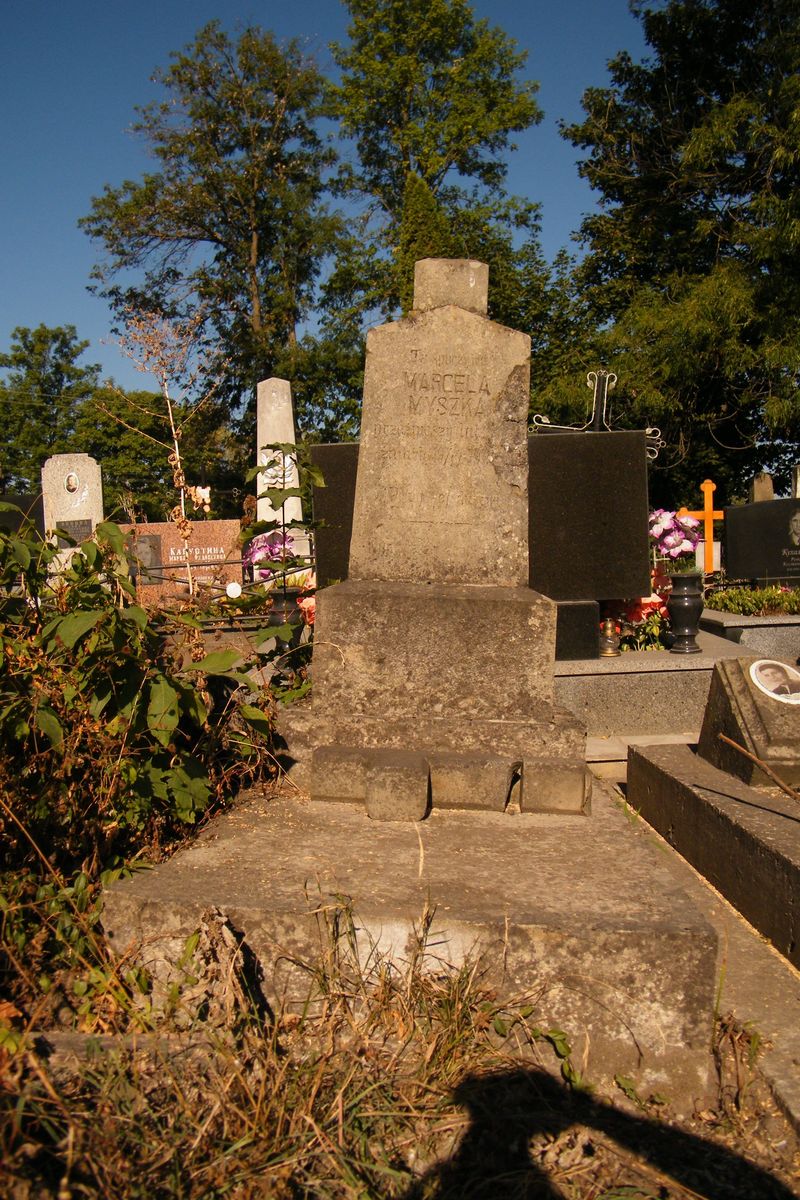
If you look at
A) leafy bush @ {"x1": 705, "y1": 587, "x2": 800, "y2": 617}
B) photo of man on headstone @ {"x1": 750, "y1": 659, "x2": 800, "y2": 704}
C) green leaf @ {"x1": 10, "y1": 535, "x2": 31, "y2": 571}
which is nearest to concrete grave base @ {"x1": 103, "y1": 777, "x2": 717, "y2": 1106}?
green leaf @ {"x1": 10, "y1": 535, "x2": 31, "y2": 571}

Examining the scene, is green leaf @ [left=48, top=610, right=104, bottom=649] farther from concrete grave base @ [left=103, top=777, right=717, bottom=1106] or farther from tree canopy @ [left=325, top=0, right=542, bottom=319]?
tree canopy @ [left=325, top=0, right=542, bottom=319]

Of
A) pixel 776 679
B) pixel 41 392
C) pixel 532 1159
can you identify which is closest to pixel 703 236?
pixel 776 679

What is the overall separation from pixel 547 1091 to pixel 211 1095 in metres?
0.78

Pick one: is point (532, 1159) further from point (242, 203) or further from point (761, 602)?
point (242, 203)

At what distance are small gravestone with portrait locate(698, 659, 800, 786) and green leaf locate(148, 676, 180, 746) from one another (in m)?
2.11

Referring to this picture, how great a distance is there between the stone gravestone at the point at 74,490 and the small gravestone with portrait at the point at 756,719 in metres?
13.9

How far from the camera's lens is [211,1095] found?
1728 mm

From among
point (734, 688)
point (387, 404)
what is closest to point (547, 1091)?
point (734, 688)

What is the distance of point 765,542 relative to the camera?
11.3 metres

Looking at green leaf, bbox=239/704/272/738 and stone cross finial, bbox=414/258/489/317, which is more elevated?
stone cross finial, bbox=414/258/489/317

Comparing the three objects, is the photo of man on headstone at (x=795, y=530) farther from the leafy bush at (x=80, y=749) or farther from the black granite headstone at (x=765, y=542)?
the leafy bush at (x=80, y=749)

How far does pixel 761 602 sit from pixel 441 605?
258 inches

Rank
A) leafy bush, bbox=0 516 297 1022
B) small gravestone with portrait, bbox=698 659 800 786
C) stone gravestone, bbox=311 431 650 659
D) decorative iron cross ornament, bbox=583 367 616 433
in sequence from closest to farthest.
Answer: leafy bush, bbox=0 516 297 1022 → small gravestone with portrait, bbox=698 659 800 786 → stone gravestone, bbox=311 431 650 659 → decorative iron cross ornament, bbox=583 367 616 433

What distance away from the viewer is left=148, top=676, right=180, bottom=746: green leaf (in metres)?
2.49
